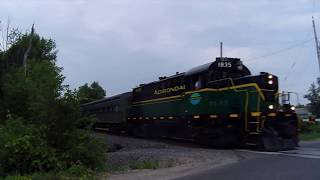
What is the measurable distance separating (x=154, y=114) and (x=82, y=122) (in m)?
15.9

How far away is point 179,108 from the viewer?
90.9 ft

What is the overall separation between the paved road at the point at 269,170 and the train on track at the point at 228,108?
443cm

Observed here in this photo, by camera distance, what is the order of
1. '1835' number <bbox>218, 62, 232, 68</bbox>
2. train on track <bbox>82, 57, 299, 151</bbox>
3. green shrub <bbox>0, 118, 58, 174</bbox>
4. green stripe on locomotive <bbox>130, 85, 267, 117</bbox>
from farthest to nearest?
'1835' number <bbox>218, 62, 232, 68</bbox> → green stripe on locomotive <bbox>130, 85, 267, 117</bbox> → train on track <bbox>82, 57, 299, 151</bbox> → green shrub <bbox>0, 118, 58, 174</bbox>

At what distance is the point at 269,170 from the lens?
14.8m

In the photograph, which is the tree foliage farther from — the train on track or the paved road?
the paved road

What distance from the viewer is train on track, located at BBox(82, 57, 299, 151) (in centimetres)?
2269

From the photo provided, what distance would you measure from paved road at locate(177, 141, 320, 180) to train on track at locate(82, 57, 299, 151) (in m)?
4.43

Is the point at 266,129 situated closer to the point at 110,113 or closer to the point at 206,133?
the point at 206,133

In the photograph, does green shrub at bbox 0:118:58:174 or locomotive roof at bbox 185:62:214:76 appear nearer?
green shrub at bbox 0:118:58:174

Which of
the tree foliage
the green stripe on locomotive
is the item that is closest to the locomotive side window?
the green stripe on locomotive

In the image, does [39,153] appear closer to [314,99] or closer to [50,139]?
[50,139]

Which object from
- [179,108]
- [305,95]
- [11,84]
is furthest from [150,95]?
[305,95]

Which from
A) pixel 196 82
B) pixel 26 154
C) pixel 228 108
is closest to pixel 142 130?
pixel 196 82

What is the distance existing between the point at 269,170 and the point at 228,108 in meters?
9.51
